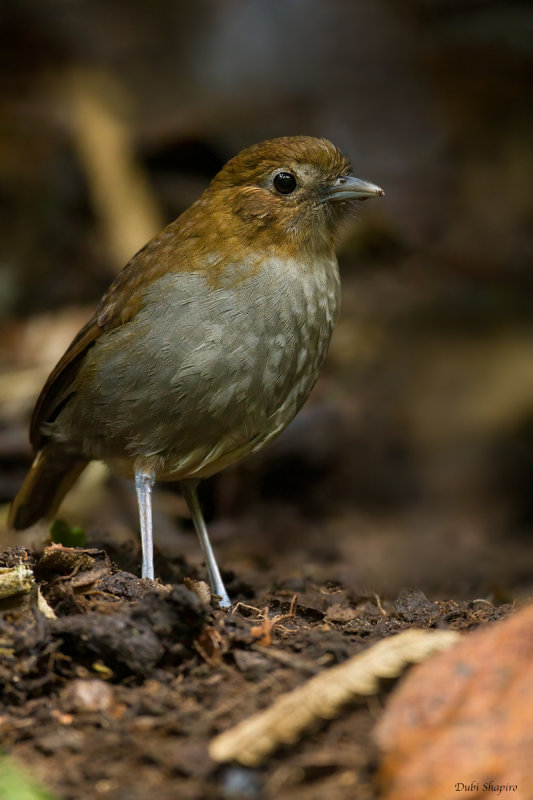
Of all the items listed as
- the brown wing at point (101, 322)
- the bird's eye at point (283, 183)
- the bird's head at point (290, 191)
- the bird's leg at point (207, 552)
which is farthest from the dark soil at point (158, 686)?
the bird's eye at point (283, 183)

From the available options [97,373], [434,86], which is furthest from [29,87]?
[97,373]

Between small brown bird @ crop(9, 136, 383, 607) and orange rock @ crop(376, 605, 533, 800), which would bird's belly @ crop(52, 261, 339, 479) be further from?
orange rock @ crop(376, 605, 533, 800)

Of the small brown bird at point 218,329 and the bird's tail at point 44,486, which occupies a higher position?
the small brown bird at point 218,329

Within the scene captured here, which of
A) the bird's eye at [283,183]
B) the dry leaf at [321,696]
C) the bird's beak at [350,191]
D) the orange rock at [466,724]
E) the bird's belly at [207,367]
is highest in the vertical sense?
the bird's eye at [283,183]

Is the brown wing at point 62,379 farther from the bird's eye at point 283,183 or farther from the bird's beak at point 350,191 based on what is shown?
the bird's beak at point 350,191

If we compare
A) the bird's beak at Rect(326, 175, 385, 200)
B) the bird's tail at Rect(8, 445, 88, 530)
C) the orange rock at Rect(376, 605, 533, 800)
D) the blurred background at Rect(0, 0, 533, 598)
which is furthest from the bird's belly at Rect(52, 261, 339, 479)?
the orange rock at Rect(376, 605, 533, 800)

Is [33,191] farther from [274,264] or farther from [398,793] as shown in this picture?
[398,793]
